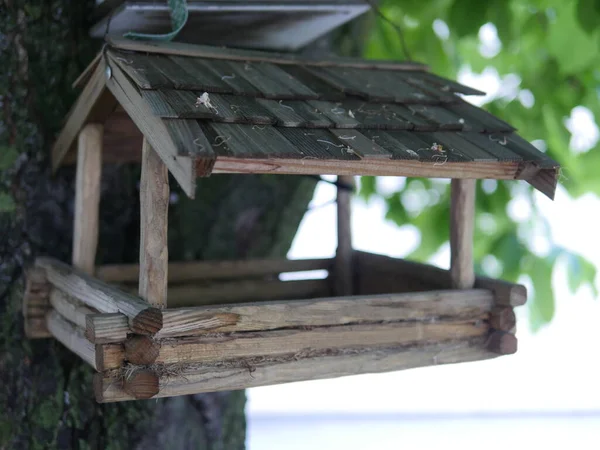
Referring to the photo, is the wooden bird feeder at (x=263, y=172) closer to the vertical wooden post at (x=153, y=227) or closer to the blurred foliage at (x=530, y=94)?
the vertical wooden post at (x=153, y=227)

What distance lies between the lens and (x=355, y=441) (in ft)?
13.9

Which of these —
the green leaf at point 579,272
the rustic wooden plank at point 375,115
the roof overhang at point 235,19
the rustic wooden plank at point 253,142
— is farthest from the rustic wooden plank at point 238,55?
the green leaf at point 579,272

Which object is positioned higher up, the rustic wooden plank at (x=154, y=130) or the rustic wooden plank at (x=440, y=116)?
the rustic wooden plank at (x=440, y=116)

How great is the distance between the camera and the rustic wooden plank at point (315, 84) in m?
1.52

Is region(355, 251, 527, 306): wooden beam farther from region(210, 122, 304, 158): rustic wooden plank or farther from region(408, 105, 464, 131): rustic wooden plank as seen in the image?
region(210, 122, 304, 158): rustic wooden plank

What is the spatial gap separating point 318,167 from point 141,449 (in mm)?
1032

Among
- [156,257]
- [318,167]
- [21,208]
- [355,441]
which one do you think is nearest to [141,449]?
[21,208]

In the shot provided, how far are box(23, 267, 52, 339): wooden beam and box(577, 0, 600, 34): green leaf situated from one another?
1.38 m

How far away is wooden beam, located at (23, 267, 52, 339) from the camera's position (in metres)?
1.72

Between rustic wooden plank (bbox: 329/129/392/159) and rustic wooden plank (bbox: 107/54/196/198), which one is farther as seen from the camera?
rustic wooden plank (bbox: 329/129/392/159)

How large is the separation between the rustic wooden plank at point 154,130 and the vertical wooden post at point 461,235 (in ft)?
2.25

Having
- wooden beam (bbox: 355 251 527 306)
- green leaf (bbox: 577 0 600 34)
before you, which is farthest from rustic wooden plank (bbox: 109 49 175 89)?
green leaf (bbox: 577 0 600 34)

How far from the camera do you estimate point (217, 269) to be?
1.97 meters

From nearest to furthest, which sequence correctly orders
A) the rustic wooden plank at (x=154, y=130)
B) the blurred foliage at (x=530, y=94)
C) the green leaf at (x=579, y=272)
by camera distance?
the rustic wooden plank at (x=154, y=130)
the blurred foliage at (x=530, y=94)
the green leaf at (x=579, y=272)
